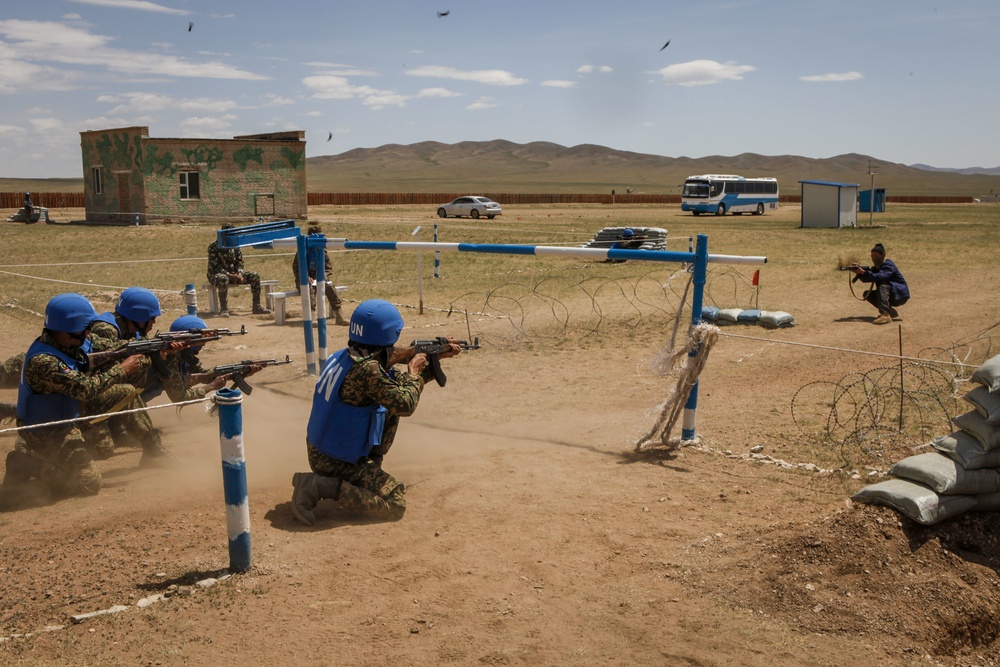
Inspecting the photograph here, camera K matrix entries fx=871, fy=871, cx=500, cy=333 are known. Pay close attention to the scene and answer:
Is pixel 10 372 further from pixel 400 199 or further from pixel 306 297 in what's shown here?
pixel 400 199

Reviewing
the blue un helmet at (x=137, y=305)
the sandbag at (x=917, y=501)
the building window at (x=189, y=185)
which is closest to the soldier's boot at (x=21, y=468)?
the blue un helmet at (x=137, y=305)

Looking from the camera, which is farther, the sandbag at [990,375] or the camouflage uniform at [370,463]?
the camouflage uniform at [370,463]

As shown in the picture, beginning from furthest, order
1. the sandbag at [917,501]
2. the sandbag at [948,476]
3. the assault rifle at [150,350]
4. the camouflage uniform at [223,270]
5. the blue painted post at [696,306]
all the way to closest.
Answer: the camouflage uniform at [223,270], the blue painted post at [696,306], the assault rifle at [150,350], the sandbag at [948,476], the sandbag at [917,501]

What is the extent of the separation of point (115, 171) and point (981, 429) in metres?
44.1

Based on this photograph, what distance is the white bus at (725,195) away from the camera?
53.8 metres

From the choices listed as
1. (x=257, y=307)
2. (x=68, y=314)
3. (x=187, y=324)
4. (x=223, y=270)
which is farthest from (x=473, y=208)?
(x=68, y=314)

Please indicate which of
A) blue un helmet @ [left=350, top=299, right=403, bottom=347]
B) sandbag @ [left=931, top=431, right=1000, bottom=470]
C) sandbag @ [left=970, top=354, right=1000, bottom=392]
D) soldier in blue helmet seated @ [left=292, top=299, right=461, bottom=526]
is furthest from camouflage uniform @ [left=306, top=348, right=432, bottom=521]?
sandbag @ [left=970, top=354, right=1000, bottom=392]

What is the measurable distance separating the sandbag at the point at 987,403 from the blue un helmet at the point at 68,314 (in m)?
5.95

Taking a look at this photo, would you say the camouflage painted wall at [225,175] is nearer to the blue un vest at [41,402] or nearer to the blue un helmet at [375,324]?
the blue un vest at [41,402]

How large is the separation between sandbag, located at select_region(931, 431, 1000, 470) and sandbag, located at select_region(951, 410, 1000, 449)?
0.03m

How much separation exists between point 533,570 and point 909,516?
7.27ft

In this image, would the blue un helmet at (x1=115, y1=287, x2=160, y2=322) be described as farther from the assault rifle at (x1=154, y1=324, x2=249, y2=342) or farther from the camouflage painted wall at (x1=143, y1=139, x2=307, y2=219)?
the camouflage painted wall at (x1=143, y1=139, x2=307, y2=219)

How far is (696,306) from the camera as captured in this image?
A: 287 inches

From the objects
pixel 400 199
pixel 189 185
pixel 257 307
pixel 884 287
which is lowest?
pixel 257 307
